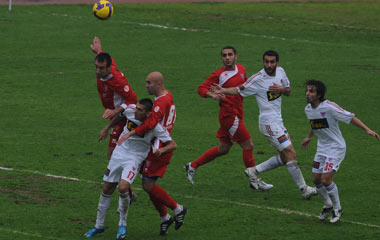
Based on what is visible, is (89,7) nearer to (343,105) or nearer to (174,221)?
(343,105)

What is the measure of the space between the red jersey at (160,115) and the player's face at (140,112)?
13 cm

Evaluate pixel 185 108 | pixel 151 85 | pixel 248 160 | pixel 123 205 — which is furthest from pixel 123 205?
pixel 185 108

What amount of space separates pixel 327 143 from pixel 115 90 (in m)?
3.34

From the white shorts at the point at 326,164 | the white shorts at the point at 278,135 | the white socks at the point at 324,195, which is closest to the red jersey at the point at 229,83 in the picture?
the white shorts at the point at 278,135

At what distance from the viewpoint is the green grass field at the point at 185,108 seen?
1128 cm

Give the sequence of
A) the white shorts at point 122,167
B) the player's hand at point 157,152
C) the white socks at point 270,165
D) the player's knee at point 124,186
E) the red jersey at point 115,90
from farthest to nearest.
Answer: the white socks at point 270,165
the red jersey at point 115,90
the white shorts at point 122,167
the player's knee at point 124,186
the player's hand at point 157,152

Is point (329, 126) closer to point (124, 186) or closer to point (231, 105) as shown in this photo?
point (231, 105)

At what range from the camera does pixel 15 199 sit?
12.1 meters

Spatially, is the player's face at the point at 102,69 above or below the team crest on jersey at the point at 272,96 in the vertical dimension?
above

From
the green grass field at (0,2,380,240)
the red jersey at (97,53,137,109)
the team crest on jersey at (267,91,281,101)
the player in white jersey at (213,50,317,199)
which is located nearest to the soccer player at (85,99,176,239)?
the green grass field at (0,2,380,240)

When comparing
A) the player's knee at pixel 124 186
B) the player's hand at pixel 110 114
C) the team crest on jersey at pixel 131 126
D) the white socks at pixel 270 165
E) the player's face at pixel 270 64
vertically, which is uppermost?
the player's face at pixel 270 64

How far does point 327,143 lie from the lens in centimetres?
1129

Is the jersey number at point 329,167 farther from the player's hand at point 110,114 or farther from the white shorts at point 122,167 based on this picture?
the player's hand at point 110,114

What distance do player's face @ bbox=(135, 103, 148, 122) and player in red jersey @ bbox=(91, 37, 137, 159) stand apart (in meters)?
1.31
